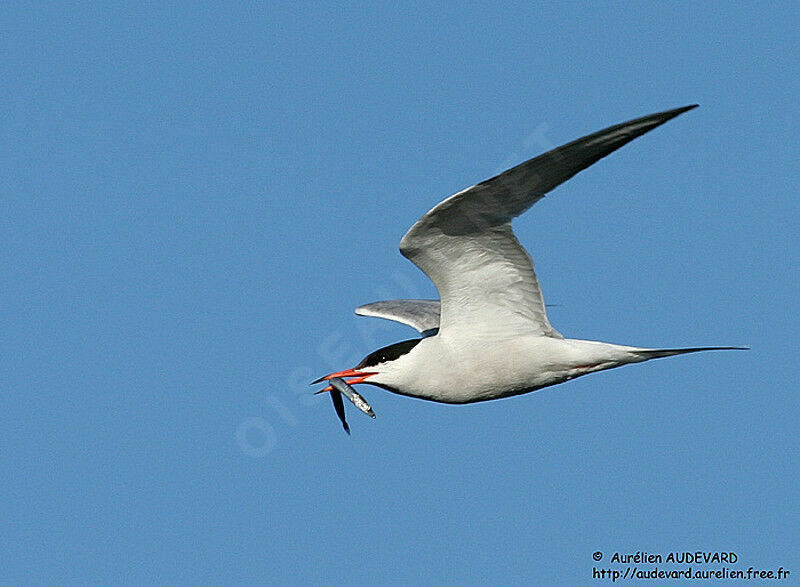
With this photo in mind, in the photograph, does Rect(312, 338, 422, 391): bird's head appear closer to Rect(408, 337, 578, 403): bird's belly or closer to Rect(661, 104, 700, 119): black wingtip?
Rect(408, 337, 578, 403): bird's belly

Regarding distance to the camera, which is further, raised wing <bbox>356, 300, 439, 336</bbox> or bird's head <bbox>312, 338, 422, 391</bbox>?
raised wing <bbox>356, 300, 439, 336</bbox>

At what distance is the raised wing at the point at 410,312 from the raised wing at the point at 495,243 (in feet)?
3.74

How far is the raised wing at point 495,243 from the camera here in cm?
600

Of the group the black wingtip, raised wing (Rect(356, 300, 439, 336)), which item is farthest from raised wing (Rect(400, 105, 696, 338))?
raised wing (Rect(356, 300, 439, 336))

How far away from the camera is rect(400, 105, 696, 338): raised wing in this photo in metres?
6.00

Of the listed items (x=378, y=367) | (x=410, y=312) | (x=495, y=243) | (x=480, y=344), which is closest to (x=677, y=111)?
(x=495, y=243)

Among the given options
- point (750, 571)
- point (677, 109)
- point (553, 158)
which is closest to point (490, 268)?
point (553, 158)

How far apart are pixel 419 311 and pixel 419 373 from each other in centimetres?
189

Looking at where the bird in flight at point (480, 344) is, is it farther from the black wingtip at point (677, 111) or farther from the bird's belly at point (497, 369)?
the black wingtip at point (677, 111)

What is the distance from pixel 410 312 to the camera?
1002 centimetres

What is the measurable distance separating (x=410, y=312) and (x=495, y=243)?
2.69 metres

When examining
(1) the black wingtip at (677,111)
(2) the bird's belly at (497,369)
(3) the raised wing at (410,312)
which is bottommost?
(2) the bird's belly at (497,369)

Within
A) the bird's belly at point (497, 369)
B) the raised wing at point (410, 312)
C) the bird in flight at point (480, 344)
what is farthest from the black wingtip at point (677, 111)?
the raised wing at point (410, 312)

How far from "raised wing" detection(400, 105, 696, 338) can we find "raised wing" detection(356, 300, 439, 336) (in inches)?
44.9
